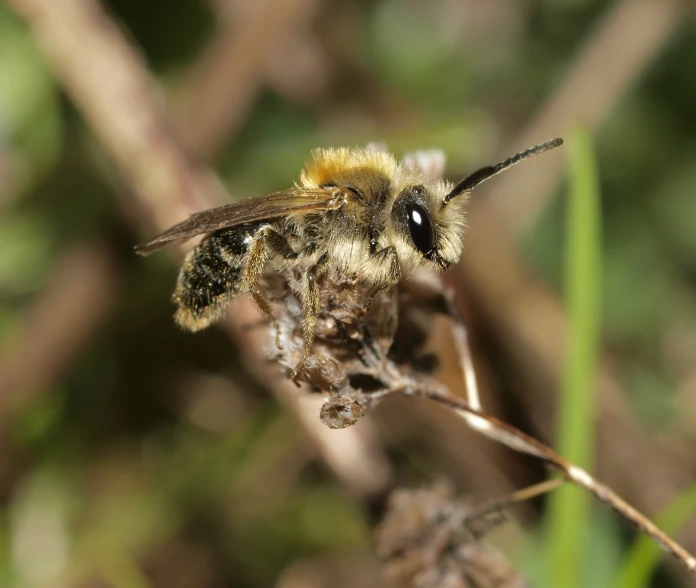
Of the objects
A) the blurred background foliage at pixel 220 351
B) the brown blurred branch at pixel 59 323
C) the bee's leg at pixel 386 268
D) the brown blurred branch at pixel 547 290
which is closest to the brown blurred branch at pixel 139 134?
the blurred background foliage at pixel 220 351

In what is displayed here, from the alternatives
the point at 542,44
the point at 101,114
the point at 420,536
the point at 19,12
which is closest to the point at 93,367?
the point at 101,114

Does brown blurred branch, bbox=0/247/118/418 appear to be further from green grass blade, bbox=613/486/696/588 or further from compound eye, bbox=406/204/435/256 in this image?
green grass blade, bbox=613/486/696/588

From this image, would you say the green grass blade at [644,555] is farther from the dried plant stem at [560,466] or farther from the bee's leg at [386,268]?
the bee's leg at [386,268]

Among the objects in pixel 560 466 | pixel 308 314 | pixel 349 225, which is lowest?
pixel 560 466

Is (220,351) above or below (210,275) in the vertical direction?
above

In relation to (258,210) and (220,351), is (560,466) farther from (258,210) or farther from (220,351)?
(220,351)

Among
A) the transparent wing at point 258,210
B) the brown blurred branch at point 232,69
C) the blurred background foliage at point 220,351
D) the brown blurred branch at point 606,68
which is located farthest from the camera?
the brown blurred branch at point 606,68

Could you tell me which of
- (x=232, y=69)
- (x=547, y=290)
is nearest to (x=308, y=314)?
(x=547, y=290)
